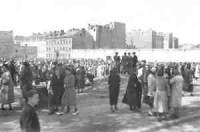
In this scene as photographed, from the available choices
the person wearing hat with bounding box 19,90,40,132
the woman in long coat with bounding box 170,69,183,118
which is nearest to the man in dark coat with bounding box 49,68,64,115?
the woman in long coat with bounding box 170,69,183,118

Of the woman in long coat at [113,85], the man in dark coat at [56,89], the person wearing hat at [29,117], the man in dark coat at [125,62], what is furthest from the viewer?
the man in dark coat at [125,62]

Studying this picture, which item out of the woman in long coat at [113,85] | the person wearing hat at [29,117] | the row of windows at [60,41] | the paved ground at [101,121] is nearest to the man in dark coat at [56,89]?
the paved ground at [101,121]

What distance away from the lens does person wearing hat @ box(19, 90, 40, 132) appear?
4.71 meters

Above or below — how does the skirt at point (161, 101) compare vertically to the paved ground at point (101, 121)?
above

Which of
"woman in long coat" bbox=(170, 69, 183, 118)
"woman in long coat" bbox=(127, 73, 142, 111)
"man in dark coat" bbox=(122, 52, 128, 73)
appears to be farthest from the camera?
"man in dark coat" bbox=(122, 52, 128, 73)

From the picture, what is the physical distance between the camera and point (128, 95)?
11.3 meters

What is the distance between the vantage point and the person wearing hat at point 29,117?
15.4ft

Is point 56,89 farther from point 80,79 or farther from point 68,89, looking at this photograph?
point 80,79

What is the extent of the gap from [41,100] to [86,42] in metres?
82.9

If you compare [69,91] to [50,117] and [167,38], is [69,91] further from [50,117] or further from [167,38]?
[167,38]

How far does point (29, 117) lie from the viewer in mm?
4727

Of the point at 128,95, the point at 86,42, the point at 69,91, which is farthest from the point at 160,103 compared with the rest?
the point at 86,42

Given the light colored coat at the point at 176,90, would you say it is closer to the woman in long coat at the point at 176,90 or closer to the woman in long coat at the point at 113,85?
the woman in long coat at the point at 176,90

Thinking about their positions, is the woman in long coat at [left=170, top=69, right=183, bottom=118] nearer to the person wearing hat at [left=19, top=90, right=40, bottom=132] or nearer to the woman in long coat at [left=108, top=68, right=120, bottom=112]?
the woman in long coat at [left=108, top=68, right=120, bottom=112]
